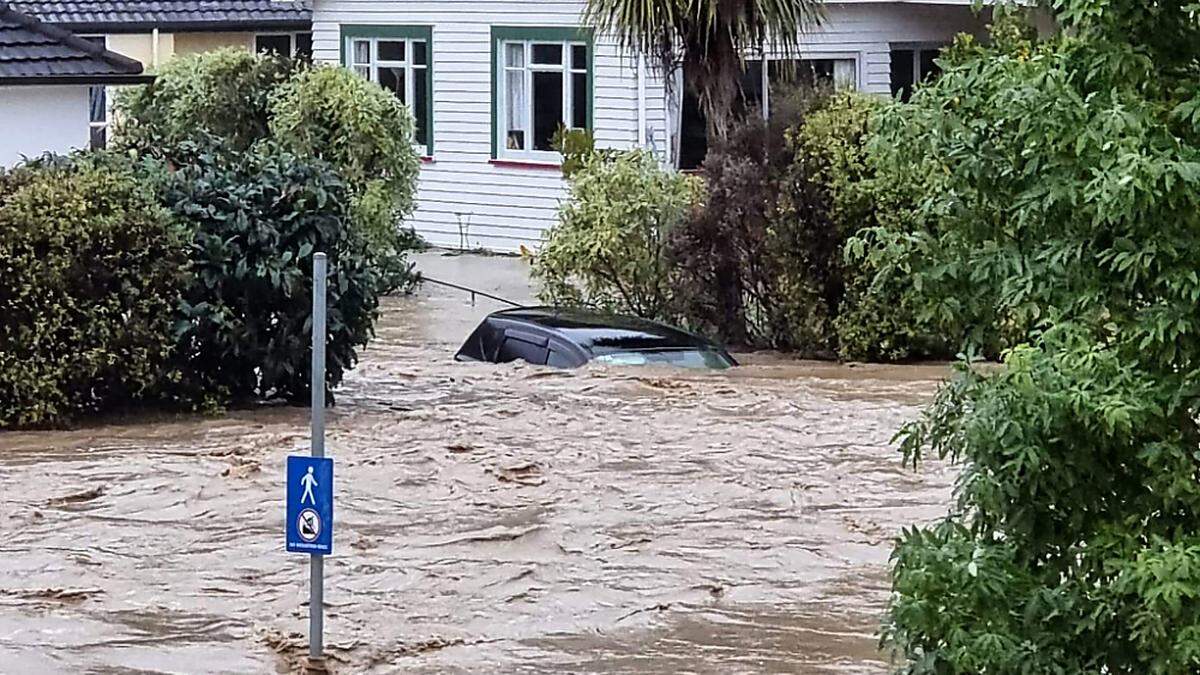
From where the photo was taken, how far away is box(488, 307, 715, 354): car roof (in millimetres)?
16094

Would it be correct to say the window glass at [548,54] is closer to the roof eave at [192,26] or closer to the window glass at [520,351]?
the roof eave at [192,26]

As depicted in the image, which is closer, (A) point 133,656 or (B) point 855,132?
(A) point 133,656

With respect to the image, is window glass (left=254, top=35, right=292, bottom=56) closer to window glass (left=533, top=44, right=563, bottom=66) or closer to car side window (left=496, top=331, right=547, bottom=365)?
window glass (left=533, top=44, right=563, bottom=66)

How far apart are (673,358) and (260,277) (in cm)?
360

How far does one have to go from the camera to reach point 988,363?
5941 millimetres

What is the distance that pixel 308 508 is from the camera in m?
7.86

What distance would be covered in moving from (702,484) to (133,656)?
4.77m

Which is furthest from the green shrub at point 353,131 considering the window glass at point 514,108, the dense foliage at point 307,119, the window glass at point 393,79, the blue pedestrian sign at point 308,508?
the blue pedestrian sign at point 308,508

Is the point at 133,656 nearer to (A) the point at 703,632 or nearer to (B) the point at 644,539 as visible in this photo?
(A) the point at 703,632

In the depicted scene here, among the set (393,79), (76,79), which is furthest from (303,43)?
(76,79)

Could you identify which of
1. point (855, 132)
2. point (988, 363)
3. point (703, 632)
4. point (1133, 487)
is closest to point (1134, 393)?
point (1133, 487)

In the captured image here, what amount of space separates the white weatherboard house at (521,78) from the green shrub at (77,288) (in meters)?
10.3

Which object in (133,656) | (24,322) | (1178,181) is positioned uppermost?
(1178,181)

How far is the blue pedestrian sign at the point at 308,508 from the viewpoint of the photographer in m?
7.81
